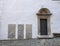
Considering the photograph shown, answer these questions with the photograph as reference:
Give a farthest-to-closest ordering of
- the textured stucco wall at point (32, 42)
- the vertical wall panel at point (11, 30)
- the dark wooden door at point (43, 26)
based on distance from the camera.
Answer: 1. the dark wooden door at point (43, 26)
2. the vertical wall panel at point (11, 30)
3. the textured stucco wall at point (32, 42)

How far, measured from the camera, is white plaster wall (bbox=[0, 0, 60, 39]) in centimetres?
1102

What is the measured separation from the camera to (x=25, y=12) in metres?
11.1

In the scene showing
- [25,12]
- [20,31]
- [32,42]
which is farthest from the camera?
[25,12]

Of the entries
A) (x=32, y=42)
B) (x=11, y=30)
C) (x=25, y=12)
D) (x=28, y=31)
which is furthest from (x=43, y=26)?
(x=11, y=30)

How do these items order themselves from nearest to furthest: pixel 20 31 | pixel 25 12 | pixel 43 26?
pixel 20 31 → pixel 43 26 → pixel 25 12

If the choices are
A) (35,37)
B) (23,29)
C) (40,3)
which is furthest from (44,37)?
(40,3)

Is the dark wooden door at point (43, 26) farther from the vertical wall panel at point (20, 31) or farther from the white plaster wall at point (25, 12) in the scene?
the vertical wall panel at point (20, 31)

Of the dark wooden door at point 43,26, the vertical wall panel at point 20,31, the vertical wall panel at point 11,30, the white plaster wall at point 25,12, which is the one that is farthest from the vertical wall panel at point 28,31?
the vertical wall panel at point 11,30

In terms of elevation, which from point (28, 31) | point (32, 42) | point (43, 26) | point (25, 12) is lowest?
point (32, 42)

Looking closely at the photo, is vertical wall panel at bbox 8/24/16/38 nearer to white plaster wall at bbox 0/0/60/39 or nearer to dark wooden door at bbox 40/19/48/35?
white plaster wall at bbox 0/0/60/39

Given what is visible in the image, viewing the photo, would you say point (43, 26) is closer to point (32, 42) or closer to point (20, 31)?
point (32, 42)

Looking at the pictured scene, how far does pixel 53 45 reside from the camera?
1079 cm

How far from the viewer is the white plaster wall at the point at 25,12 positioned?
36.2 ft

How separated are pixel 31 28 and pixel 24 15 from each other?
31.6 inches
